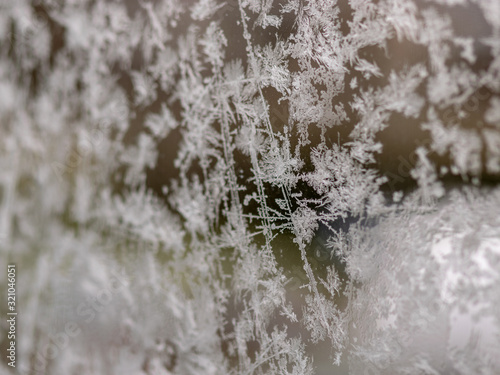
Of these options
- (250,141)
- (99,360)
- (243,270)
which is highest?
(250,141)

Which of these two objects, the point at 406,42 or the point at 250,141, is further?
the point at 250,141

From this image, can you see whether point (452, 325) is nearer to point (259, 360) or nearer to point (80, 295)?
point (259, 360)

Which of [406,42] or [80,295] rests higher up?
[406,42]

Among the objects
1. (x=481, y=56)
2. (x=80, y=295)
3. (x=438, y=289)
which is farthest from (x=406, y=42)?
(x=80, y=295)

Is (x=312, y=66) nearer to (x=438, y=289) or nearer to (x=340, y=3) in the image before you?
(x=340, y=3)

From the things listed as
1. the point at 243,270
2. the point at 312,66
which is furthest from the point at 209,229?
the point at 312,66

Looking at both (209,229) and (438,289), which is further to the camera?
(209,229)
